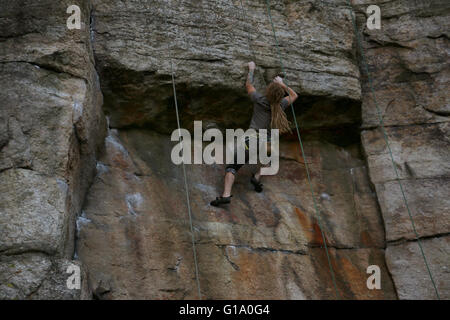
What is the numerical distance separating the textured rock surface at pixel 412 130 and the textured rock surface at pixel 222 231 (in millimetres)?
238

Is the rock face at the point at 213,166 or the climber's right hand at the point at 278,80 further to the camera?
the climber's right hand at the point at 278,80

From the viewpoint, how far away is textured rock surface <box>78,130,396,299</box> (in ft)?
16.2

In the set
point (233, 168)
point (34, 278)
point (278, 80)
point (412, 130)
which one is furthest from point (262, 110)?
point (34, 278)

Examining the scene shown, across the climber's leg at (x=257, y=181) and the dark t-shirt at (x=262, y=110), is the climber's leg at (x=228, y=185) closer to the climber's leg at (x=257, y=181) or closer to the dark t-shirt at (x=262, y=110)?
the climber's leg at (x=257, y=181)

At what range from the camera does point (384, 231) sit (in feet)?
20.1

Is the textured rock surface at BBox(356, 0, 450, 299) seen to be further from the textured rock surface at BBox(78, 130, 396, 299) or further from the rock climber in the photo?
the rock climber

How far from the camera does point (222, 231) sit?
5.57 meters

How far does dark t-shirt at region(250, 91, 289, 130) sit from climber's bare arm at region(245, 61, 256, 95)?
0.07 meters

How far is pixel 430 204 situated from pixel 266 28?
3025 mm

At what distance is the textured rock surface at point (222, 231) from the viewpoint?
4.94 meters

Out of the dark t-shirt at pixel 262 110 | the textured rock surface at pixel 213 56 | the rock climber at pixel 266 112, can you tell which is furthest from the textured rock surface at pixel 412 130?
the dark t-shirt at pixel 262 110

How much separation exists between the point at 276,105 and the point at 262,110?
20 cm

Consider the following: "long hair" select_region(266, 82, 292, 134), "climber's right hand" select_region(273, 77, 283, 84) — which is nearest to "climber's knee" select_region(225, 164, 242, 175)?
"long hair" select_region(266, 82, 292, 134)

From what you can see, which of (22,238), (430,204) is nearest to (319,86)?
(430,204)
